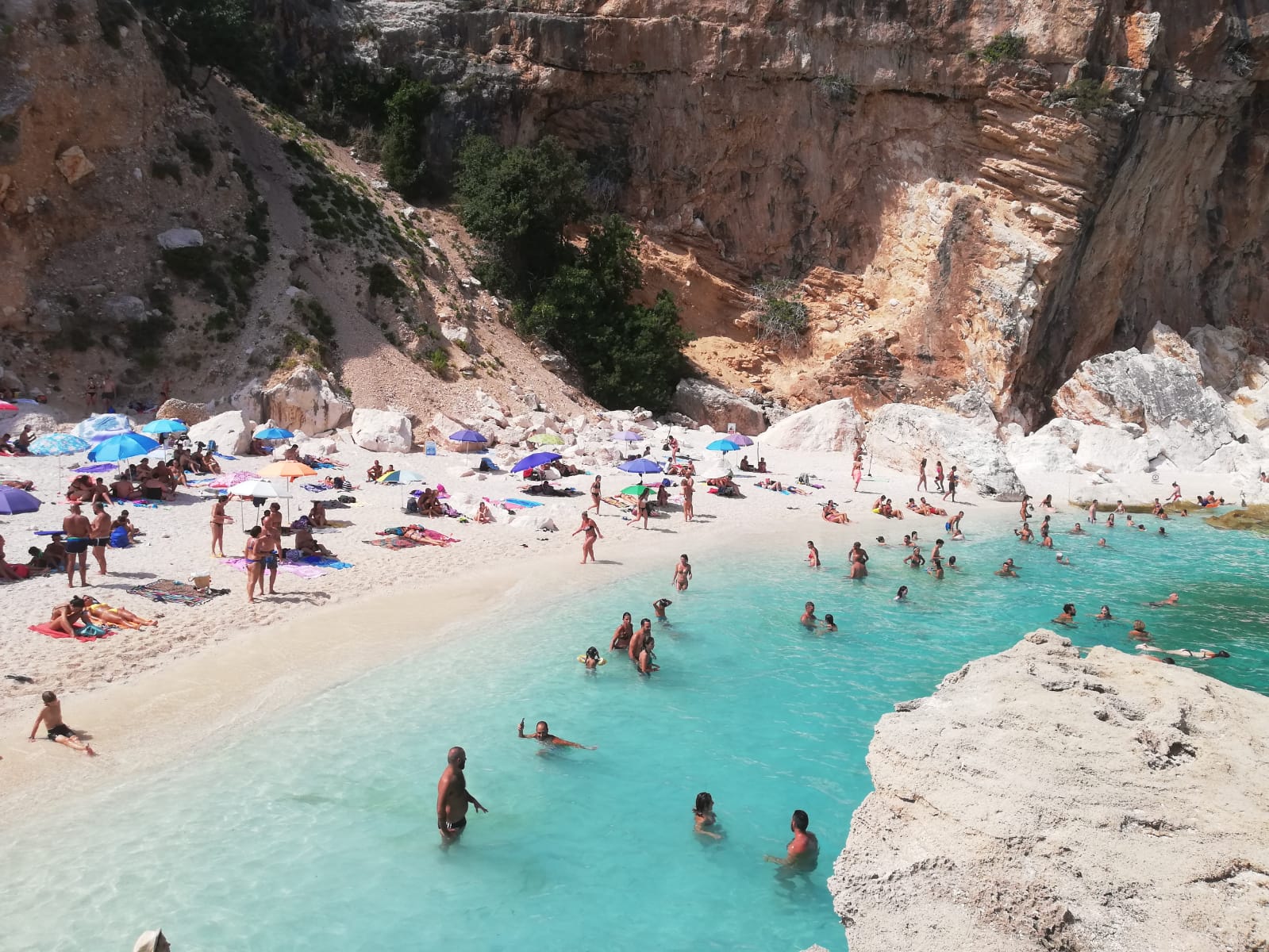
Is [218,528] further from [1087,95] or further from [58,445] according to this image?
[1087,95]

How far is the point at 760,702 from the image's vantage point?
11.4 metres

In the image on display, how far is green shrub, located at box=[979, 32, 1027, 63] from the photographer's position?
102 feet

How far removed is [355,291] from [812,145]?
759 inches

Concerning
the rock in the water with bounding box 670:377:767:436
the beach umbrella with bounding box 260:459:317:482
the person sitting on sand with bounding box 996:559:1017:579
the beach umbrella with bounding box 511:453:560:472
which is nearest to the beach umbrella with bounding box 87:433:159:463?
the beach umbrella with bounding box 260:459:317:482

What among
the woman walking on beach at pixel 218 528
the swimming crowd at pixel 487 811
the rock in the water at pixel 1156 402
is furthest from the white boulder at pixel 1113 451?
the woman walking on beach at pixel 218 528

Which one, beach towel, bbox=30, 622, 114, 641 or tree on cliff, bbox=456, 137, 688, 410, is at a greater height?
tree on cliff, bbox=456, 137, 688, 410

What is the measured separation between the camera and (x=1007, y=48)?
3122 cm

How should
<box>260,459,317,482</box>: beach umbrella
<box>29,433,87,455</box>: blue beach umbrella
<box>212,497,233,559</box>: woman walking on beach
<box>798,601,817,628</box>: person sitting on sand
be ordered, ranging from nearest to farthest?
<box>212,497,233,559</box>: woman walking on beach, <box>798,601,817,628</box>: person sitting on sand, <box>260,459,317,482</box>: beach umbrella, <box>29,433,87,455</box>: blue beach umbrella

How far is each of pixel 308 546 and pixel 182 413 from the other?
392 inches

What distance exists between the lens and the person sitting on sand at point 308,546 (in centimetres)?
1467

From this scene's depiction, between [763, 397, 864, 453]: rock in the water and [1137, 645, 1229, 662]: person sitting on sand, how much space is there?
1500 cm

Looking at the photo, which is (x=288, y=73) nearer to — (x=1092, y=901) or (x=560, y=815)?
(x=560, y=815)

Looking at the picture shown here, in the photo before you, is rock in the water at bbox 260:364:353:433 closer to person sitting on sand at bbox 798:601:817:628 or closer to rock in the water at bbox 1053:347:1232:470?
person sitting on sand at bbox 798:601:817:628

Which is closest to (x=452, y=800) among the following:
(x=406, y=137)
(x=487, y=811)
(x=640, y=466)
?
(x=487, y=811)
